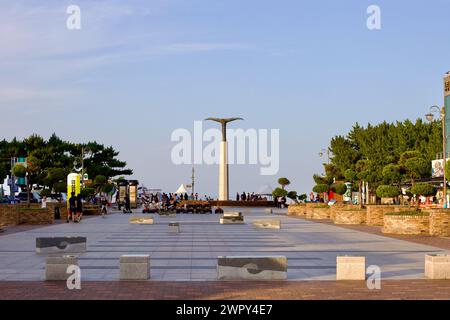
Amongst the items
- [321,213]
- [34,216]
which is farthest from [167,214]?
[34,216]

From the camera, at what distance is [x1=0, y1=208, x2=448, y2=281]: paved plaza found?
15.8m

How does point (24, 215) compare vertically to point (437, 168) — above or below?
below

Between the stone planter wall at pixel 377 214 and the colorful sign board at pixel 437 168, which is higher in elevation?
the colorful sign board at pixel 437 168

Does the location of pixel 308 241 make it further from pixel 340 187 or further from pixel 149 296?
pixel 340 187

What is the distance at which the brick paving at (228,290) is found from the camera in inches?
486

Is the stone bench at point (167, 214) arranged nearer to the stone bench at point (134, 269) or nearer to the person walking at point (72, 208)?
the person walking at point (72, 208)

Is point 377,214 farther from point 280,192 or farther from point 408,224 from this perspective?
point 280,192

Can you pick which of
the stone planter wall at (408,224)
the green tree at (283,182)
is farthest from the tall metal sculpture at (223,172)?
the stone planter wall at (408,224)

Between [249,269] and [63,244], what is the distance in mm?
8489

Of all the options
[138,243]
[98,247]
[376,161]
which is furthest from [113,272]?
[376,161]

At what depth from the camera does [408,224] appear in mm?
29984

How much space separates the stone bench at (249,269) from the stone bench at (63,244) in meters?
7.78
